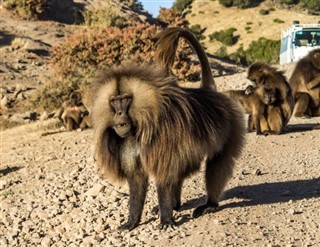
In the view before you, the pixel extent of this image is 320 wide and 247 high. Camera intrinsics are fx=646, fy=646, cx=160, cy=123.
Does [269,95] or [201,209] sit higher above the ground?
[269,95]

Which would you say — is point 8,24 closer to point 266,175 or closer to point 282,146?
point 282,146

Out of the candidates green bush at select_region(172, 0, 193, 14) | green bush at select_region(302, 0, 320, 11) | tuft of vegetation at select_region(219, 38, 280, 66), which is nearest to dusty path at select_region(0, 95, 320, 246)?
tuft of vegetation at select_region(219, 38, 280, 66)

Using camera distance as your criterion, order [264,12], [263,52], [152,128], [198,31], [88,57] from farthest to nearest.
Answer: [264,12]
[198,31]
[263,52]
[88,57]
[152,128]

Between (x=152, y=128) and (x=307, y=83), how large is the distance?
8.12 metres

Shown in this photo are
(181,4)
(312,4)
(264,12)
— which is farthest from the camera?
(181,4)

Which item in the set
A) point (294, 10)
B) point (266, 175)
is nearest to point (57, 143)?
point (266, 175)

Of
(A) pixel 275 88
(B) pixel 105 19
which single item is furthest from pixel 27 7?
(A) pixel 275 88

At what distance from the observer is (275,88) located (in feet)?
33.8

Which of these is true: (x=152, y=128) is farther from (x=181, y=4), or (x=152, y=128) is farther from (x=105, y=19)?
(x=181, y=4)

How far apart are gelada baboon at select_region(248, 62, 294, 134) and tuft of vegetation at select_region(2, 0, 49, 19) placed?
16.5 m

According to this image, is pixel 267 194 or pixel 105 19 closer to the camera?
pixel 267 194

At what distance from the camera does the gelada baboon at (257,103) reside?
33.7 ft

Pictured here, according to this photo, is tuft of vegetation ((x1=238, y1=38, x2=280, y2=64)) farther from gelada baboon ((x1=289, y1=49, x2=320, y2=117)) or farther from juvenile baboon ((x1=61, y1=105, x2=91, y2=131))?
juvenile baboon ((x1=61, y1=105, x2=91, y2=131))

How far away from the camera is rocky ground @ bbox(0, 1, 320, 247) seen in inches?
205
